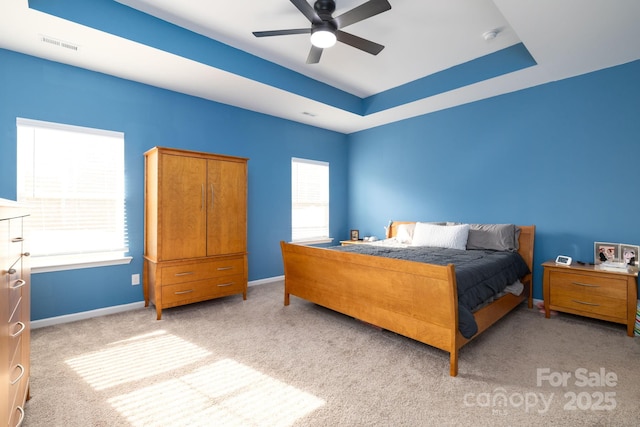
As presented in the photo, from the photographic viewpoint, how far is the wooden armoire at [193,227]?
3152 millimetres

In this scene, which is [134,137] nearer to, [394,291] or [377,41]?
[377,41]

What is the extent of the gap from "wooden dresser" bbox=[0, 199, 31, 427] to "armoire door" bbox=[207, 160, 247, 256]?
191cm

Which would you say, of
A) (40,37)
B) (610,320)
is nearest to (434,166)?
(610,320)

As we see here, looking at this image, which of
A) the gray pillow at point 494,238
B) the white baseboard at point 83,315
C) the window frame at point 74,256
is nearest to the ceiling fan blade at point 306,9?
the window frame at point 74,256

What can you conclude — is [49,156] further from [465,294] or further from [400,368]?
[465,294]

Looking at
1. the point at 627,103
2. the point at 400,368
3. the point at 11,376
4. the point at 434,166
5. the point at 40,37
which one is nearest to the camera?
the point at 11,376

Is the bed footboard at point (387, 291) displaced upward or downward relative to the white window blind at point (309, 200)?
downward

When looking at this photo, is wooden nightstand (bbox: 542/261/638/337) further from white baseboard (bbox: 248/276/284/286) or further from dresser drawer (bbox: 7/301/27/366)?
dresser drawer (bbox: 7/301/27/366)

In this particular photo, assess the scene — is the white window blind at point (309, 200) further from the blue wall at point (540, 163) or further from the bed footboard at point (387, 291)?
the bed footboard at point (387, 291)

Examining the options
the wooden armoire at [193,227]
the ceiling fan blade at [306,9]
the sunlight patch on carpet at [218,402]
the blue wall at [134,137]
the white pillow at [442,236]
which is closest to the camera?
the sunlight patch on carpet at [218,402]

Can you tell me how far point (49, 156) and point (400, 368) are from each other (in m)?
3.68

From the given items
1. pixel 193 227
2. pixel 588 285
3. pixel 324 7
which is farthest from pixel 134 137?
pixel 588 285

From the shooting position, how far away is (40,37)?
253 centimetres

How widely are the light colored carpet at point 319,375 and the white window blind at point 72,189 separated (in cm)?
78
